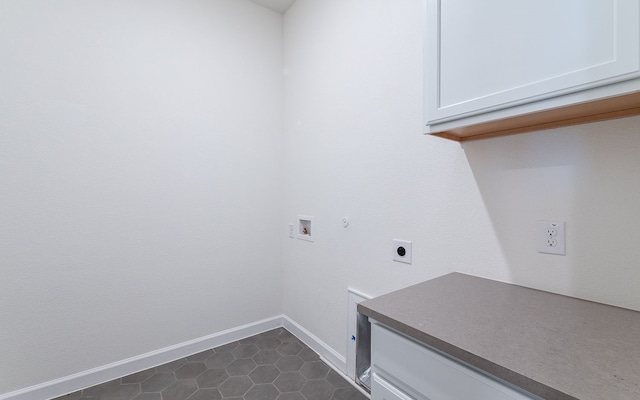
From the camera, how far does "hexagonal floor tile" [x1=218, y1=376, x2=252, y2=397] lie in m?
1.68

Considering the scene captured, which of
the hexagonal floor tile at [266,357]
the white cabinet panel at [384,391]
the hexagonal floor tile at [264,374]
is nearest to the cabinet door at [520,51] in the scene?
the white cabinet panel at [384,391]

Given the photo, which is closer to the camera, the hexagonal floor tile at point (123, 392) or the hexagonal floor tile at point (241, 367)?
the hexagonal floor tile at point (123, 392)

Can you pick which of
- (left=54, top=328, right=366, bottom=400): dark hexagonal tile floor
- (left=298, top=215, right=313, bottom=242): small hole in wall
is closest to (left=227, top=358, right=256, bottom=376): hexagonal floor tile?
(left=54, top=328, right=366, bottom=400): dark hexagonal tile floor

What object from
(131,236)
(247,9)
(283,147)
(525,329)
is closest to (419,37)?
(525,329)

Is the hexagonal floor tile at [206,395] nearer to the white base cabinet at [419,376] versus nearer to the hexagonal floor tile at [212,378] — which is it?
the hexagonal floor tile at [212,378]

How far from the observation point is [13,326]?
1.58 meters

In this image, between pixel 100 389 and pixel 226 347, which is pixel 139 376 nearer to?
pixel 100 389

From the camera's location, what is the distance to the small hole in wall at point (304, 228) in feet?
7.32

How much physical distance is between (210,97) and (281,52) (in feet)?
2.76

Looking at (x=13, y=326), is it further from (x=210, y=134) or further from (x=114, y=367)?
(x=210, y=134)

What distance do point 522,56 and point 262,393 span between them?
202 cm

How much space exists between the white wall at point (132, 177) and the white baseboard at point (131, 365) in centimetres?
4

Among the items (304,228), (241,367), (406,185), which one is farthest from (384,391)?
(304,228)

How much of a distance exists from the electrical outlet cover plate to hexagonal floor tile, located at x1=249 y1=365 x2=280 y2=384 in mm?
1136
